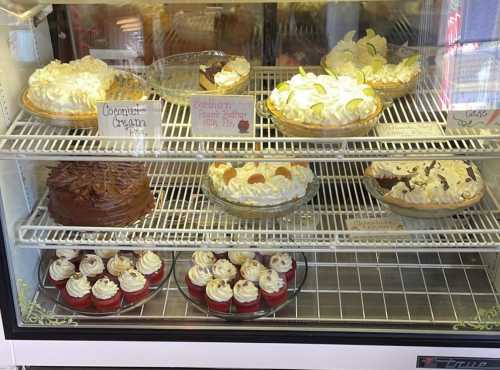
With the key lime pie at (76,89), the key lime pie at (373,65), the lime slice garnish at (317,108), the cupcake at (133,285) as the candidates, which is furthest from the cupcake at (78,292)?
the key lime pie at (373,65)

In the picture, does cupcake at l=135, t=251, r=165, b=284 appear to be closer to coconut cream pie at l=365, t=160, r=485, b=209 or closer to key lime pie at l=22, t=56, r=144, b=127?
key lime pie at l=22, t=56, r=144, b=127

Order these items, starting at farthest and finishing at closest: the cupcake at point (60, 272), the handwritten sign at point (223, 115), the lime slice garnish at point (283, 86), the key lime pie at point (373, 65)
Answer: the cupcake at point (60, 272) < the key lime pie at point (373, 65) < the lime slice garnish at point (283, 86) < the handwritten sign at point (223, 115)

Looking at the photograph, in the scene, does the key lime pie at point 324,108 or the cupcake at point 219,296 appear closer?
the key lime pie at point 324,108

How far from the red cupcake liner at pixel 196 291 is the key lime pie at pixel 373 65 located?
0.76 m

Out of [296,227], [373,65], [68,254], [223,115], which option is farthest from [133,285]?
[373,65]

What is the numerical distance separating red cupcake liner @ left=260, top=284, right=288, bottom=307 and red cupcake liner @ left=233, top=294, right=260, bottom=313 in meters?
0.03

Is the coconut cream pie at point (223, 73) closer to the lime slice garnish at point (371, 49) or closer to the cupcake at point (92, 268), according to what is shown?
the lime slice garnish at point (371, 49)

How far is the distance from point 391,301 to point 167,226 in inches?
28.4

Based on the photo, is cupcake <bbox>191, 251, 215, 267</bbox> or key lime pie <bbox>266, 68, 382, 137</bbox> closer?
key lime pie <bbox>266, 68, 382, 137</bbox>

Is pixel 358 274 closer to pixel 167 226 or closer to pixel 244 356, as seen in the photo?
pixel 244 356

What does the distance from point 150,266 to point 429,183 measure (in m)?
0.87

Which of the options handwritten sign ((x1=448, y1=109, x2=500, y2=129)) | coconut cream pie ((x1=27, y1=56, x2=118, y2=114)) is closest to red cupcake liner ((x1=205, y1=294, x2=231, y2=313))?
coconut cream pie ((x1=27, y1=56, x2=118, y2=114))

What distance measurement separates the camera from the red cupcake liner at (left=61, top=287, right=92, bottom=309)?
6.56 ft

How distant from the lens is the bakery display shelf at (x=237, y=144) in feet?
5.65
